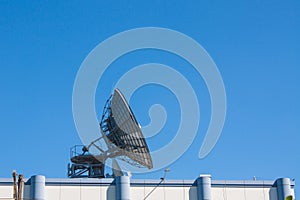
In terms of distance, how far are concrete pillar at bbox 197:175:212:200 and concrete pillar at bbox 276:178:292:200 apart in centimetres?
538

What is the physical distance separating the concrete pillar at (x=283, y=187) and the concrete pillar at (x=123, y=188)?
11317 mm

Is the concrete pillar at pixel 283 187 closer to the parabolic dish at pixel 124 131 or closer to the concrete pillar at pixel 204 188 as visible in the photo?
the concrete pillar at pixel 204 188

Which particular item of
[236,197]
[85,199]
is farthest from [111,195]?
[236,197]

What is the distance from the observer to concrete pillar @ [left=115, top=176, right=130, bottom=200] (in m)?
41.7

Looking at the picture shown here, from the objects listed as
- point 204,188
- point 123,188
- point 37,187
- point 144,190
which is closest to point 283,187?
point 204,188

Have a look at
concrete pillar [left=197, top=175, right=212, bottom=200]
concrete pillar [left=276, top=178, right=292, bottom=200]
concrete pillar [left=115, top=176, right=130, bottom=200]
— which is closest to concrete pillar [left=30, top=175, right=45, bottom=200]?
concrete pillar [left=115, top=176, right=130, bottom=200]

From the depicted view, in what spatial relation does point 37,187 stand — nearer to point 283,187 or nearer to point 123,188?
point 123,188

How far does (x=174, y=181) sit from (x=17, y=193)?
445 inches

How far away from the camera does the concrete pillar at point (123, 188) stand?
4172 cm

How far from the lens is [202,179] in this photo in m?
43.2

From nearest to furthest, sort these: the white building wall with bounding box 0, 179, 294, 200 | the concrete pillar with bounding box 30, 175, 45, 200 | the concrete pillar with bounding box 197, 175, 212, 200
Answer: the concrete pillar with bounding box 30, 175, 45, 200 < the white building wall with bounding box 0, 179, 294, 200 < the concrete pillar with bounding box 197, 175, 212, 200

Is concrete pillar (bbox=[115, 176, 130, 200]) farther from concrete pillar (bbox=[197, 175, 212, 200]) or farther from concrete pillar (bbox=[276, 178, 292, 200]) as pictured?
concrete pillar (bbox=[276, 178, 292, 200])

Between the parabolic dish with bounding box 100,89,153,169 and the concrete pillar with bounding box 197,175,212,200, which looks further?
the parabolic dish with bounding box 100,89,153,169

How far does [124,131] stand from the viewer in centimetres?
4897
